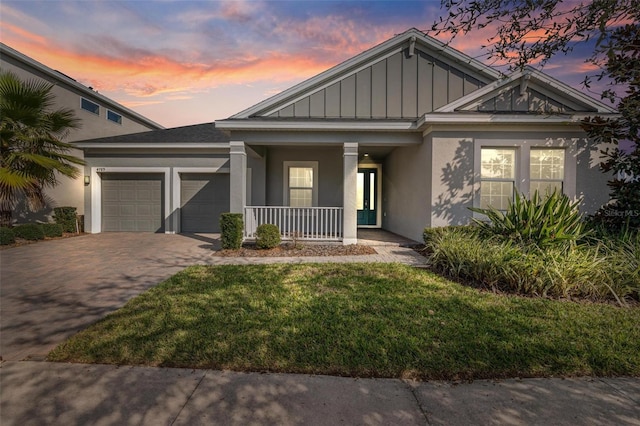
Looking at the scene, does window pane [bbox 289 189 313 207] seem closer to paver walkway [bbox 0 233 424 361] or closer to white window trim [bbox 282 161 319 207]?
white window trim [bbox 282 161 319 207]

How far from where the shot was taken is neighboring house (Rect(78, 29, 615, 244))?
7.47 metres

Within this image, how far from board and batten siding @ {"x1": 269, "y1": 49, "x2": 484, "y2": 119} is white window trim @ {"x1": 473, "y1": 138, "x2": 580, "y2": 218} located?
225 cm

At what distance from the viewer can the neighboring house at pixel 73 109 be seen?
10.2 metres

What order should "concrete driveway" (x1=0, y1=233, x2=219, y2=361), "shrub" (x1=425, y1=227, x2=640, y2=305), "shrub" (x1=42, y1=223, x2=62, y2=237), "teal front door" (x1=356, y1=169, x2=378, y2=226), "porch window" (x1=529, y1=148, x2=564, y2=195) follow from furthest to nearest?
"teal front door" (x1=356, y1=169, x2=378, y2=226) < "shrub" (x1=42, y1=223, x2=62, y2=237) < "porch window" (x1=529, y1=148, x2=564, y2=195) < "shrub" (x1=425, y1=227, x2=640, y2=305) < "concrete driveway" (x1=0, y1=233, x2=219, y2=361)

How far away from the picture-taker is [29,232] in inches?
353

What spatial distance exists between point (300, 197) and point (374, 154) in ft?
12.0

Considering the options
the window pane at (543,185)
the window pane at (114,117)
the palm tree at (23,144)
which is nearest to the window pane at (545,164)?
the window pane at (543,185)

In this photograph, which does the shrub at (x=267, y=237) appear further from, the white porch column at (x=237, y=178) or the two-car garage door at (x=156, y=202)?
the two-car garage door at (x=156, y=202)

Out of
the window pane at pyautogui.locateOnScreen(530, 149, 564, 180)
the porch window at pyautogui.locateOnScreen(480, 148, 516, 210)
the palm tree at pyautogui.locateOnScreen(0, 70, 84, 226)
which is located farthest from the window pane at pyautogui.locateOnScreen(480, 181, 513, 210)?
the palm tree at pyautogui.locateOnScreen(0, 70, 84, 226)

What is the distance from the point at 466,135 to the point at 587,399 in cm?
675

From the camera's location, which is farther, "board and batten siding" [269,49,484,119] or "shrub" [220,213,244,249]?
"board and batten siding" [269,49,484,119]

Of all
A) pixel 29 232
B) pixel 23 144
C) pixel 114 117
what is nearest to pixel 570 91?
pixel 23 144

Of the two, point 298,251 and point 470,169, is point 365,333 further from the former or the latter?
point 470,169

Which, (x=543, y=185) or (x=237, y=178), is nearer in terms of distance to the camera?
(x=543, y=185)
